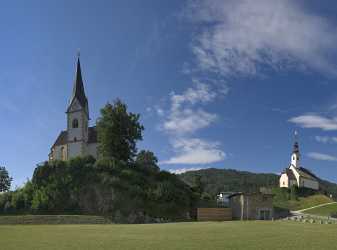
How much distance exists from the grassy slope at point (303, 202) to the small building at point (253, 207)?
20.7m

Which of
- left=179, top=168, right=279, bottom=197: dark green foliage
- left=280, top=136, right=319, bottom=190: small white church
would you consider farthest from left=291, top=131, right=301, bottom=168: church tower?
left=179, top=168, right=279, bottom=197: dark green foliage

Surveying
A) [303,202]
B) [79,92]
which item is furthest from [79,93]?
[303,202]

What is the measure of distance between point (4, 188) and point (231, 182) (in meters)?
78.9

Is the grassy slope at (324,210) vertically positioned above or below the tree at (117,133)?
below

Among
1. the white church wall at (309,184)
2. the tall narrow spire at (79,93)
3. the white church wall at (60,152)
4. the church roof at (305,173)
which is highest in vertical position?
the tall narrow spire at (79,93)

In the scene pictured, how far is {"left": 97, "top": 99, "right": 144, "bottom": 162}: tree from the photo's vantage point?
72.8 metres

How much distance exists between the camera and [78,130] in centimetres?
8475

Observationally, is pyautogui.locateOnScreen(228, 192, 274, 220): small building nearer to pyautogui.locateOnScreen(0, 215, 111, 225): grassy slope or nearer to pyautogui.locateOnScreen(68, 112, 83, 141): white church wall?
pyautogui.locateOnScreen(0, 215, 111, 225): grassy slope

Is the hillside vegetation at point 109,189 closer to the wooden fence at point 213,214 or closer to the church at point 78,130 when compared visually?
the wooden fence at point 213,214

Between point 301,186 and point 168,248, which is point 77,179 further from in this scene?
point 301,186

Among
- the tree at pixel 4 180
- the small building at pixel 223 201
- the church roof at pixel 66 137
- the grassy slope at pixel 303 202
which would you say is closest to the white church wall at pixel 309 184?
the grassy slope at pixel 303 202

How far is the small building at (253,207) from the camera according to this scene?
200 ft

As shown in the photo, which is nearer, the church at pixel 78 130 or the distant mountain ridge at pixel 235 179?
the church at pixel 78 130

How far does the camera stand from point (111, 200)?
200 ft
